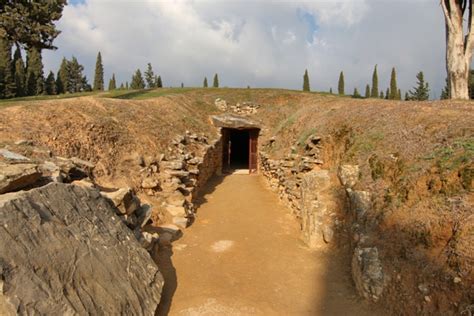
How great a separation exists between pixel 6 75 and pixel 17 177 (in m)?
38.1

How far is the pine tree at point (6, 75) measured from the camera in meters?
33.8

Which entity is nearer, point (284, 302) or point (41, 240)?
point (41, 240)

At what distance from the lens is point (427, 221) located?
580 centimetres

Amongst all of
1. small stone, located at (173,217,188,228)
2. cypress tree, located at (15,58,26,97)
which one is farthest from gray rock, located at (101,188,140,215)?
cypress tree, located at (15,58,26,97)

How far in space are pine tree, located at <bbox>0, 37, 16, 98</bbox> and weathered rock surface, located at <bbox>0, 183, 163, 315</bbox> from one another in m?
37.4

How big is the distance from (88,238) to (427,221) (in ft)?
20.3

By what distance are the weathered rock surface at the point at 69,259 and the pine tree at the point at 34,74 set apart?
4303cm

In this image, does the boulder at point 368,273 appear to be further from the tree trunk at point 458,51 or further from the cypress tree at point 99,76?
the cypress tree at point 99,76

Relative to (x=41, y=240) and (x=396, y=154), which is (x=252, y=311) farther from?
(x=396, y=154)

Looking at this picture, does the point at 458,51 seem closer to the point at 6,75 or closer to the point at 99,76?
the point at 6,75

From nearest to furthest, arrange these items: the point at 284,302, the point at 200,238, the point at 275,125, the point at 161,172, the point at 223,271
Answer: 1. the point at 284,302
2. the point at 223,271
3. the point at 200,238
4. the point at 161,172
5. the point at 275,125

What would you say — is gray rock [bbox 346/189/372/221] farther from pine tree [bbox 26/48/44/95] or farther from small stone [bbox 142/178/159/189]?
pine tree [bbox 26/48/44/95]

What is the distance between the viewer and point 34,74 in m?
41.3

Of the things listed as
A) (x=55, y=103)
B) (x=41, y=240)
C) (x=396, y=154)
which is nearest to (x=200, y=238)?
(x=41, y=240)
